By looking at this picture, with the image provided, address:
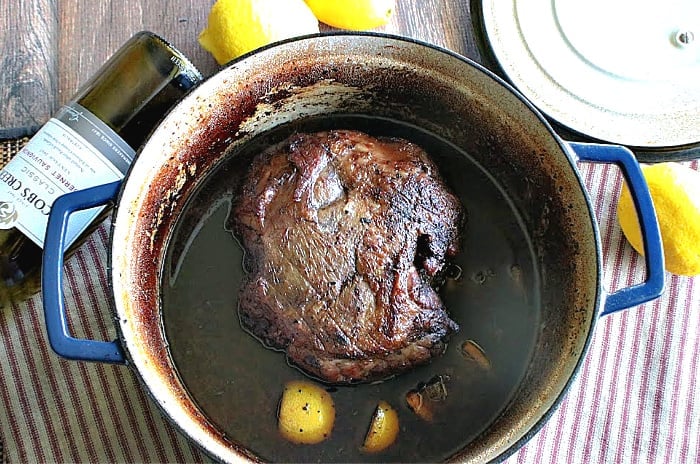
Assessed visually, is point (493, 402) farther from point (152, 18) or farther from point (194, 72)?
point (152, 18)

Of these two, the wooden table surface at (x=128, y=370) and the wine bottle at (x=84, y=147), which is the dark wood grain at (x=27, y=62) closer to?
the wooden table surface at (x=128, y=370)

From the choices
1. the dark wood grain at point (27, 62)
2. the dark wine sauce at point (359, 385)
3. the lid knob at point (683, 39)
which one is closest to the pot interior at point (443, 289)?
the dark wine sauce at point (359, 385)

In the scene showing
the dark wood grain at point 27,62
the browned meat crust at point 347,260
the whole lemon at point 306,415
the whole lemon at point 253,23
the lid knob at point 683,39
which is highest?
the lid knob at point 683,39

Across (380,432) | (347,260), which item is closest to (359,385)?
(380,432)

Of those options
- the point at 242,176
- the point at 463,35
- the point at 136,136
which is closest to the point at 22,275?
the point at 136,136

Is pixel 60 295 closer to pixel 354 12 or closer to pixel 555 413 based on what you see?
pixel 354 12

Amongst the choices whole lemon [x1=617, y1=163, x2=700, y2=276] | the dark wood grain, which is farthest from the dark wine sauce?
the dark wood grain
